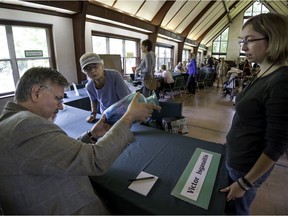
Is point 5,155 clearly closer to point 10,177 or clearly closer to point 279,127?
point 10,177

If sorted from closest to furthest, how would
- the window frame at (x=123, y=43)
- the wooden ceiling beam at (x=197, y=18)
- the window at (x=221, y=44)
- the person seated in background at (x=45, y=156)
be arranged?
the person seated in background at (x=45, y=156) < the window frame at (x=123, y=43) < the wooden ceiling beam at (x=197, y=18) < the window at (x=221, y=44)

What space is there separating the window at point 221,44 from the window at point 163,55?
346 inches

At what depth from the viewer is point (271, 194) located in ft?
5.83

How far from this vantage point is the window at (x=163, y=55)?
27.4ft

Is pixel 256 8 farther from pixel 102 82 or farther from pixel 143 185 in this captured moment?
pixel 143 185

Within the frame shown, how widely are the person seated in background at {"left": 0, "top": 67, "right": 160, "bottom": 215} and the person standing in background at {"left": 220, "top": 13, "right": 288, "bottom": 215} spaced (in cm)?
53

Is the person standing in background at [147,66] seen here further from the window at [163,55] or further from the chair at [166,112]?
the window at [163,55]

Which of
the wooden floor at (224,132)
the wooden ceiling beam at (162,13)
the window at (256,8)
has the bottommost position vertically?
the wooden floor at (224,132)

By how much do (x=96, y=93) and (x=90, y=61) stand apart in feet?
1.23

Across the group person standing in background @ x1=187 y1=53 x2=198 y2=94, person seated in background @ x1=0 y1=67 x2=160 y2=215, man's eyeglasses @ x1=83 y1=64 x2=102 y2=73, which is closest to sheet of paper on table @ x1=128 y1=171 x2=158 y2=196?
person seated in background @ x1=0 y1=67 x2=160 y2=215

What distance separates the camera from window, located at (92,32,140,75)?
507 cm

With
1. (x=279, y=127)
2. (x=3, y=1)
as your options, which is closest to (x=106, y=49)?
(x=3, y=1)

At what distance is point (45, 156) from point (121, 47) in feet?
19.3

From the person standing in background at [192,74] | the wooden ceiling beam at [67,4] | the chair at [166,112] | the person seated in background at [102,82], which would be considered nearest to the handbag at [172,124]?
the chair at [166,112]
